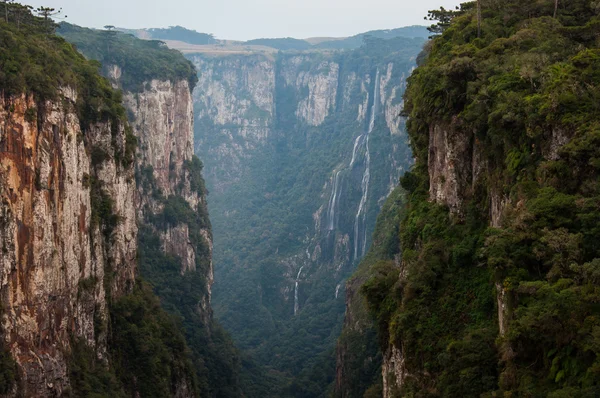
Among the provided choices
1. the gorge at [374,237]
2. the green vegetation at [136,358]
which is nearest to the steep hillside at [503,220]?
the gorge at [374,237]

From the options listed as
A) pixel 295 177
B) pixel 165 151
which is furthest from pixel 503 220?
pixel 295 177

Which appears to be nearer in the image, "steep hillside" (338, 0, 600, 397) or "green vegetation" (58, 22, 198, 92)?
"steep hillside" (338, 0, 600, 397)

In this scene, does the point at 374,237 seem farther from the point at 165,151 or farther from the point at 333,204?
the point at 333,204

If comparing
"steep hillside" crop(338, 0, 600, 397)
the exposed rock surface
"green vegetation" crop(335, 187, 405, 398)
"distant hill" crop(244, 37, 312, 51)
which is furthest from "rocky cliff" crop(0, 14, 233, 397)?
"distant hill" crop(244, 37, 312, 51)

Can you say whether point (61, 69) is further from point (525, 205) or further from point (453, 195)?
point (525, 205)

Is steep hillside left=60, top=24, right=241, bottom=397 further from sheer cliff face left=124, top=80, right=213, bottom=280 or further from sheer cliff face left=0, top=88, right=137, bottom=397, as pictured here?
sheer cliff face left=0, top=88, right=137, bottom=397

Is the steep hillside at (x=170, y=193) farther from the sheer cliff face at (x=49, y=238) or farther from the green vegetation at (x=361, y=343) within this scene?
the sheer cliff face at (x=49, y=238)
